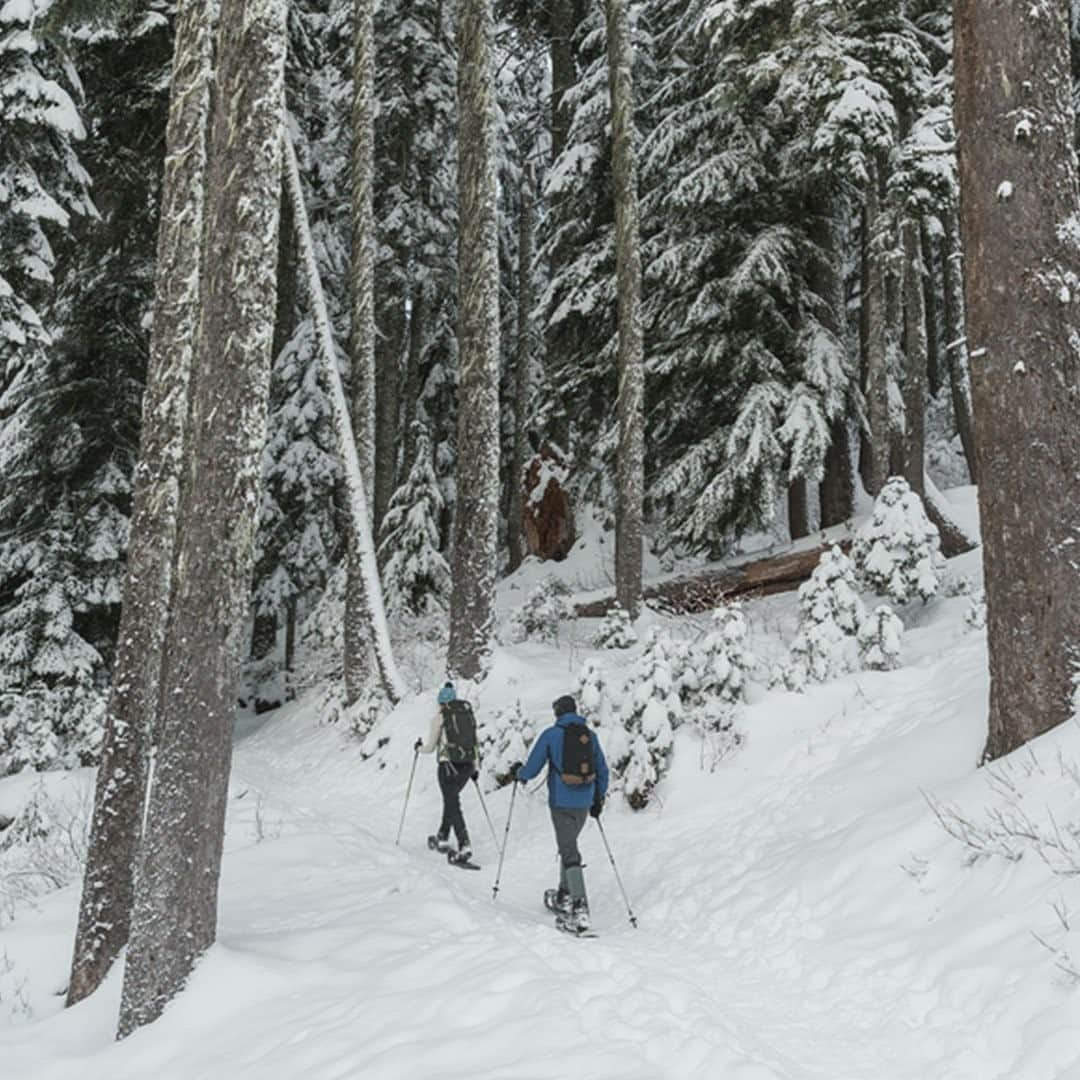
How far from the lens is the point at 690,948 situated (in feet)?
21.8

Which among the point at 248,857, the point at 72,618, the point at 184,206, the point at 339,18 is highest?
the point at 339,18

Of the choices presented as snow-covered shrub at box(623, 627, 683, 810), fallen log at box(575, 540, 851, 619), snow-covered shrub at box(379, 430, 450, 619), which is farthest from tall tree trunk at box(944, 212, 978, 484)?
snow-covered shrub at box(623, 627, 683, 810)

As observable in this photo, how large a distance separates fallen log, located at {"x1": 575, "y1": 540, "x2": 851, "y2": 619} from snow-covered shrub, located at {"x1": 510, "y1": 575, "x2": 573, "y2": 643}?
52.3 inches

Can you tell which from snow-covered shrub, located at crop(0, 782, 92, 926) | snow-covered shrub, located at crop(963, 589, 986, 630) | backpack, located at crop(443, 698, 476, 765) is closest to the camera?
snow-covered shrub, located at crop(0, 782, 92, 926)

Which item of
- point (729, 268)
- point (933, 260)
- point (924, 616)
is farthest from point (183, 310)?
point (933, 260)

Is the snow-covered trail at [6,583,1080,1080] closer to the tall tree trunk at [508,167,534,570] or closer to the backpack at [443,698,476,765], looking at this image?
the backpack at [443,698,476,765]

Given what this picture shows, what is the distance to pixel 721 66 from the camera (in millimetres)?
14664

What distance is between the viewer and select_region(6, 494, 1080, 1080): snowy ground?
15.4ft

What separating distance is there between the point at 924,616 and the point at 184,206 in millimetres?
9995

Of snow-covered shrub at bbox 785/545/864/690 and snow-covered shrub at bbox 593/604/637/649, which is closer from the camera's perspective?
snow-covered shrub at bbox 785/545/864/690

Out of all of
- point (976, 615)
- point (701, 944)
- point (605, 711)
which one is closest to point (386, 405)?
point (605, 711)

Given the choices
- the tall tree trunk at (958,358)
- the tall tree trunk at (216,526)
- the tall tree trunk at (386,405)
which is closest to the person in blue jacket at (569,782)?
the tall tree trunk at (216,526)

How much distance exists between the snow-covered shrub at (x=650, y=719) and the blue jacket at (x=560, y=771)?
1.91 meters

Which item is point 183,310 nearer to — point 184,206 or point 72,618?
point 184,206
